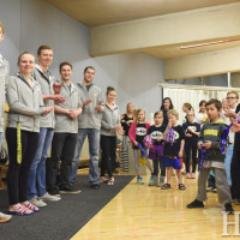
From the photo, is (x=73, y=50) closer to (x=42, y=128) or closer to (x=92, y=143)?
(x=92, y=143)

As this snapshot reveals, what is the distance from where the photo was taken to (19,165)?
293 centimetres

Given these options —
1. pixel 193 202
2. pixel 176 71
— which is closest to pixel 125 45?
pixel 176 71

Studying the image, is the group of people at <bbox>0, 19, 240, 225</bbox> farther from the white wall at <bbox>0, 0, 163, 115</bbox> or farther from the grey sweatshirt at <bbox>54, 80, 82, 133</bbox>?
the white wall at <bbox>0, 0, 163, 115</bbox>

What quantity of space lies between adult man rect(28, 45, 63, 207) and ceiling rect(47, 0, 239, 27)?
2.99 m

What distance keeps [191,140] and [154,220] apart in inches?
117

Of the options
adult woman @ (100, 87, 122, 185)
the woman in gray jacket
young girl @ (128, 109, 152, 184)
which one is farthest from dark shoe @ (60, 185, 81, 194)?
young girl @ (128, 109, 152, 184)

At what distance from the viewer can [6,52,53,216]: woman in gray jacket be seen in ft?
9.42

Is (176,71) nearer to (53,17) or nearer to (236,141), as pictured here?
(53,17)

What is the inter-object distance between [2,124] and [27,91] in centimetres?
39

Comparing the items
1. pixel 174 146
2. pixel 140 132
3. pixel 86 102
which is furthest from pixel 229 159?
pixel 140 132

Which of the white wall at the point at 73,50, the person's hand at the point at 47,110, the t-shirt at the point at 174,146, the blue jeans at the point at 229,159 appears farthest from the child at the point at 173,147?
the white wall at the point at 73,50

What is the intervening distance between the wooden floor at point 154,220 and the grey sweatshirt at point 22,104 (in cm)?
86

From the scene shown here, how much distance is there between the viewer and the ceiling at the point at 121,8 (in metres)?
6.15

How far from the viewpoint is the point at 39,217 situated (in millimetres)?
2920
